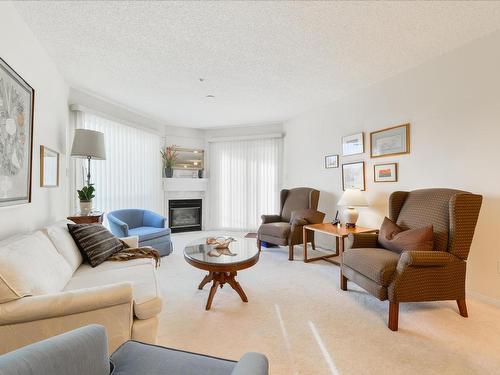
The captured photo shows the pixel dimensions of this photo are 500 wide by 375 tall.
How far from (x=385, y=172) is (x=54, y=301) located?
3.56m

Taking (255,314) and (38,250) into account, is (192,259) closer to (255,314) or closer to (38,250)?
(255,314)

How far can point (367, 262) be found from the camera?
2.17m

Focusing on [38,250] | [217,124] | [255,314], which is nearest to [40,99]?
[38,250]

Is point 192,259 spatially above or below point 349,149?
below

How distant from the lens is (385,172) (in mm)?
3316

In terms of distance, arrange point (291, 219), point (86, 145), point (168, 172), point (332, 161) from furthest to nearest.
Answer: point (168, 172), point (332, 161), point (291, 219), point (86, 145)

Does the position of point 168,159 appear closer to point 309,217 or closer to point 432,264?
point 309,217

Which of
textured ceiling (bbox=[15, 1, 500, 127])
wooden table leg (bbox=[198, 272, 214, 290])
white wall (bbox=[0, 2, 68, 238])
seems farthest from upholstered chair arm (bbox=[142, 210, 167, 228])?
textured ceiling (bbox=[15, 1, 500, 127])

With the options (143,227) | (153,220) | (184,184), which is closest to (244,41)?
(153,220)

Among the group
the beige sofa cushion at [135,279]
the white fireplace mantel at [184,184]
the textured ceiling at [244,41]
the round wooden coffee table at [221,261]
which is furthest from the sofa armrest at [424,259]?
the white fireplace mantel at [184,184]

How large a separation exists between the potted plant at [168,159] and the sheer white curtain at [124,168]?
187 mm

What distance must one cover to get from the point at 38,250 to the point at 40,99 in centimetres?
167

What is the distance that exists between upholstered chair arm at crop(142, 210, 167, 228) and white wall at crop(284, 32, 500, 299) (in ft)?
10.2

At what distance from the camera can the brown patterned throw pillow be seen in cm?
223
